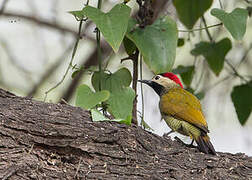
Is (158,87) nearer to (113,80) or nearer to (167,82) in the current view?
(167,82)

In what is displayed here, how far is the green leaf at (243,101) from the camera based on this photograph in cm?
375

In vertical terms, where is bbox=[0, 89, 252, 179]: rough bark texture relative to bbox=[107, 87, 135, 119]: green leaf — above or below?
below

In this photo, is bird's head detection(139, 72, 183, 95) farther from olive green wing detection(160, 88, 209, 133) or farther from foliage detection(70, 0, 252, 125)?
foliage detection(70, 0, 252, 125)

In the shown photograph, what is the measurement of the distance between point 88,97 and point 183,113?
797 millimetres

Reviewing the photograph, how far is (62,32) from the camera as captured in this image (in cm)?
535

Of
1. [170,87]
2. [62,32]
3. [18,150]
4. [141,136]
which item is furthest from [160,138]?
[62,32]

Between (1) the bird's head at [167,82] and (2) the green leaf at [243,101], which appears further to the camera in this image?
(1) the bird's head at [167,82]

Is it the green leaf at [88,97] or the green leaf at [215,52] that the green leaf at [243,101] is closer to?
the green leaf at [215,52]

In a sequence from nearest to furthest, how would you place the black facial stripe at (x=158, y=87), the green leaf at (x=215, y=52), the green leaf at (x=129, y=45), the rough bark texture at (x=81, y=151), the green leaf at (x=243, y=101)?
the rough bark texture at (x=81, y=151) → the green leaf at (x=129, y=45) → the green leaf at (x=243, y=101) → the green leaf at (x=215, y=52) → the black facial stripe at (x=158, y=87)

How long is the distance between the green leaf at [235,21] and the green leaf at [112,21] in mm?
607

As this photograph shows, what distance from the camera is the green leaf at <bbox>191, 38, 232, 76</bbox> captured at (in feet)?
12.7

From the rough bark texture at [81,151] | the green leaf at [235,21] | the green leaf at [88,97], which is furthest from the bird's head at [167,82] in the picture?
the rough bark texture at [81,151]

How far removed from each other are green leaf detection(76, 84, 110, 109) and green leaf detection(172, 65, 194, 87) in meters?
1.18

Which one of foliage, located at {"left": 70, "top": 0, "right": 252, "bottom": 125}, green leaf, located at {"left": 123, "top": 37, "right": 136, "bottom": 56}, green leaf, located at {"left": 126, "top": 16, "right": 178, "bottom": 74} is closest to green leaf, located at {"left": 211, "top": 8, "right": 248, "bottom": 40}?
foliage, located at {"left": 70, "top": 0, "right": 252, "bottom": 125}
